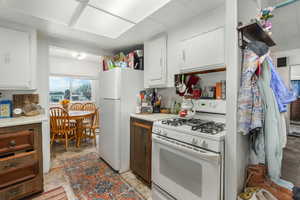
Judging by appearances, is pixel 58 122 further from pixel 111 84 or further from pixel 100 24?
pixel 100 24

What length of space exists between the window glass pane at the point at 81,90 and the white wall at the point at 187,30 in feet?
14.2

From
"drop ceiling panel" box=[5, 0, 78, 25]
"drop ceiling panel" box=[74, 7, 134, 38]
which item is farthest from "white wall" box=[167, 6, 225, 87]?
"drop ceiling panel" box=[5, 0, 78, 25]

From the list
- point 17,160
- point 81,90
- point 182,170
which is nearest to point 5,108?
point 17,160

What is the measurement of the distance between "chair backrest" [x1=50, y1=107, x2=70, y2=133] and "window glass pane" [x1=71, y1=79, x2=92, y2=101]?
7.61ft

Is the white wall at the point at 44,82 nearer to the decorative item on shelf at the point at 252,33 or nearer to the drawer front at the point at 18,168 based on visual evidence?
the drawer front at the point at 18,168

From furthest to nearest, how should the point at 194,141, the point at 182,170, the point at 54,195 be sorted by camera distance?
1. the point at 54,195
2. the point at 182,170
3. the point at 194,141

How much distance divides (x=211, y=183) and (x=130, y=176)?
1376 millimetres

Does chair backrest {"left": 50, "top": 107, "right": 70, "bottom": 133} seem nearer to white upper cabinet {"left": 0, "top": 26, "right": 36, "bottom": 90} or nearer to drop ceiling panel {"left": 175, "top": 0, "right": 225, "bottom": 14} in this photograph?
white upper cabinet {"left": 0, "top": 26, "right": 36, "bottom": 90}

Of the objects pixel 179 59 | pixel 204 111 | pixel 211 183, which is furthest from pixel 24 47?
pixel 211 183

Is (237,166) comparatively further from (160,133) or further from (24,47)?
(24,47)

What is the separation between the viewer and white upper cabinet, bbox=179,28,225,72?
1408mm

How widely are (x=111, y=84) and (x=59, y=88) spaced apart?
364cm

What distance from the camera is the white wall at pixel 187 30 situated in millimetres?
1440

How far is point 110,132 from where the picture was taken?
7.41 feet
